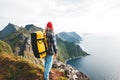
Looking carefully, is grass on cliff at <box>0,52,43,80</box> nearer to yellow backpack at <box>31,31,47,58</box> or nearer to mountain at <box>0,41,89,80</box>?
mountain at <box>0,41,89,80</box>

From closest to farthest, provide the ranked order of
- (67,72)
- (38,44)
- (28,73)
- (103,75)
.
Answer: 1. (38,44)
2. (28,73)
3. (67,72)
4. (103,75)

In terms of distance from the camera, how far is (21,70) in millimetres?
20531

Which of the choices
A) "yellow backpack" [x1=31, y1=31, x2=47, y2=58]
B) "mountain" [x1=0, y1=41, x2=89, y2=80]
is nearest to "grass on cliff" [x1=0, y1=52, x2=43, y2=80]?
"mountain" [x1=0, y1=41, x2=89, y2=80]

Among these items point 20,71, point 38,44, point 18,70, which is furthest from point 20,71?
point 38,44

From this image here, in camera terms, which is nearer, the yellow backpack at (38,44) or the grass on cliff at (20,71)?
the yellow backpack at (38,44)

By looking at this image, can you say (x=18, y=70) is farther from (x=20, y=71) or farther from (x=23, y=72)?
(x=23, y=72)

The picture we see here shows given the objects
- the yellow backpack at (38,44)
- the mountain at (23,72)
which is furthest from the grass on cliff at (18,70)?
the yellow backpack at (38,44)

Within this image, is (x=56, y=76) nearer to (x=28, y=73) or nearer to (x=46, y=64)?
(x=28, y=73)

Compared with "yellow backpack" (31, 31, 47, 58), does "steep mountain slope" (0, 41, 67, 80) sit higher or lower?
lower

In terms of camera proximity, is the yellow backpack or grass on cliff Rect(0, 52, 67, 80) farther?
grass on cliff Rect(0, 52, 67, 80)

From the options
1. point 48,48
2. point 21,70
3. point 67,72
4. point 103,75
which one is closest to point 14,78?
point 21,70

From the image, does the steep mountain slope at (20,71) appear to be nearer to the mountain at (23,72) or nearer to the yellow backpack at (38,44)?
the mountain at (23,72)

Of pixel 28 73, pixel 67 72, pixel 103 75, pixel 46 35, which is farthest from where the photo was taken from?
pixel 103 75

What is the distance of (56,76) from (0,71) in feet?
19.0
